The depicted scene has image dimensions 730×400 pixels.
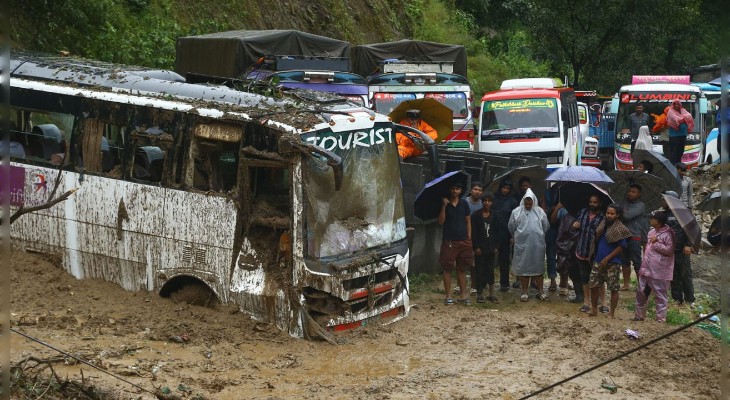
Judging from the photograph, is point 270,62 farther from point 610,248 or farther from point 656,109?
point 656,109

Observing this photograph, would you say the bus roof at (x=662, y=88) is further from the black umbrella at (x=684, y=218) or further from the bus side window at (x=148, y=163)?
the bus side window at (x=148, y=163)

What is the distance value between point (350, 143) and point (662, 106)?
16035 mm

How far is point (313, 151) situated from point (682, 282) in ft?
19.6

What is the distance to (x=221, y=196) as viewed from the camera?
9.64 metres

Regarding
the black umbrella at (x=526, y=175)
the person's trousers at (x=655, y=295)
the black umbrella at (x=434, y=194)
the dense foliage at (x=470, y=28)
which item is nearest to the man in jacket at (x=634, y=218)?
the person's trousers at (x=655, y=295)

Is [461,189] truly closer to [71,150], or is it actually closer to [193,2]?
[71,150]

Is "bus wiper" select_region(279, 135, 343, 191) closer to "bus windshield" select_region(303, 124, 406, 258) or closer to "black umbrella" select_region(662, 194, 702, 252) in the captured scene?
"bus windshield" select_region(303, 124, 406, 258)

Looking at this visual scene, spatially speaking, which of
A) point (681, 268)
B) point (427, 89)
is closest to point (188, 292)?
point (681, 268)

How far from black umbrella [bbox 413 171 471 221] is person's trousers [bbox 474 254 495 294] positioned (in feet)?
2.91

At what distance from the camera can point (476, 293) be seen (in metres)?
12.9

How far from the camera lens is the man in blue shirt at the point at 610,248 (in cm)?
1095

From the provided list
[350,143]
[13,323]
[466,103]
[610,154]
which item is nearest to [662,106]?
[610,154]

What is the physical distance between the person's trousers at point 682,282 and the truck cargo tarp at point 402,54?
35.9 ft

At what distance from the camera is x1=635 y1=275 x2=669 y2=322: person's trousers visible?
11023mm
